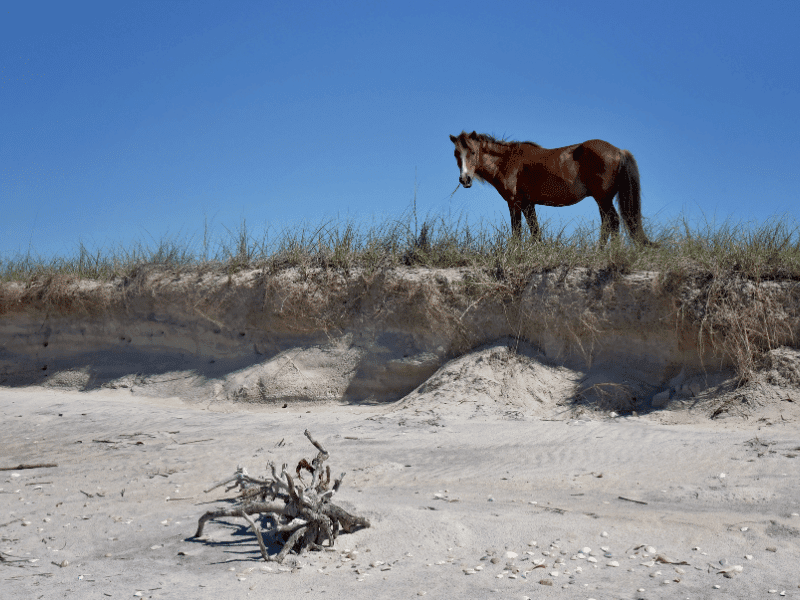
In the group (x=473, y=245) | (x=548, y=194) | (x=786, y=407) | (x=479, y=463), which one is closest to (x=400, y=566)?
(x=479, y=463)

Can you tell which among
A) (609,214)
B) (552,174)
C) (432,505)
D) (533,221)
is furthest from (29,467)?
(609,214)

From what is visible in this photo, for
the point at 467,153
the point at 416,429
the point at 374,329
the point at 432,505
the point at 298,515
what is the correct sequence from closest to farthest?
1. the point at 298,515
2. the point at 432,505
3. the point at 416,429
4. the point at 374,329
5. the point at 467,153

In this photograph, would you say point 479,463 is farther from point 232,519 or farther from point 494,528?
point 232,519

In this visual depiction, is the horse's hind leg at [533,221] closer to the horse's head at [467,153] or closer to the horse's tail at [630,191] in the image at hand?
the horse's head at [467,153]

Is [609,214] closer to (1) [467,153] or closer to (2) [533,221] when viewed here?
(2) [533,221]

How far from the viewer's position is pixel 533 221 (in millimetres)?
8703

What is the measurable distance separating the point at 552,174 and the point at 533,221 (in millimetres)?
724

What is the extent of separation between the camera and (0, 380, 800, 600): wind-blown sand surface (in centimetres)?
330

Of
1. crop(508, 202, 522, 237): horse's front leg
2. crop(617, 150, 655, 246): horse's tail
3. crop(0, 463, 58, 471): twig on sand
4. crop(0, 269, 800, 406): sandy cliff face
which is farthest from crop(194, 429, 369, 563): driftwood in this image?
crop(617, 150, 655, 246): horse's tail

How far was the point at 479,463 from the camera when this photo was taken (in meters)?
5.20

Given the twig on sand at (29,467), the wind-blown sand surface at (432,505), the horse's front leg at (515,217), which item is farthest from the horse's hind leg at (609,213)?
the twig on sand at (29,467)

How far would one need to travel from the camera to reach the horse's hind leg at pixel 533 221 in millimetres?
8211

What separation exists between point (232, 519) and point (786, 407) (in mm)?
4969

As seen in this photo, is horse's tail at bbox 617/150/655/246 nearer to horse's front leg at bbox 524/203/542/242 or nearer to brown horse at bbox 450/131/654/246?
brown horse at bbox 450/131/654/246
